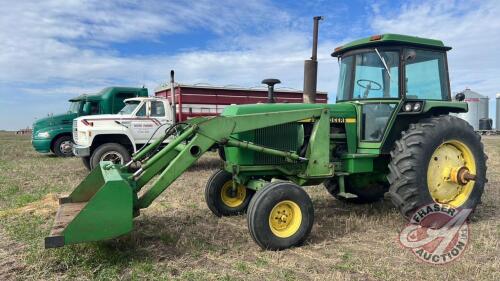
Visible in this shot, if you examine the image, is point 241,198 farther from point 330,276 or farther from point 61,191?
point 61,191

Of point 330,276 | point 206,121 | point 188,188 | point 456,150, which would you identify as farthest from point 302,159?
point 188,188

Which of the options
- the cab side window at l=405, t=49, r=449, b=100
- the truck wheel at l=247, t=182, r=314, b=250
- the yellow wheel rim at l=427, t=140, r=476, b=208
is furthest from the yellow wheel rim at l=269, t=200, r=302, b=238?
the cab side window at l=405, t=49, r=449, b=100

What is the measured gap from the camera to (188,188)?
25.9 feet

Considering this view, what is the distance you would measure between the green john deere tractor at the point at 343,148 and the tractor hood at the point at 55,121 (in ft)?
34.8

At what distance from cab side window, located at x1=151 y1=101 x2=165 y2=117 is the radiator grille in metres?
5.94

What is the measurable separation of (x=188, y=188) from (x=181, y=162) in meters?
3.68

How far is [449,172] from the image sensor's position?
17.1ft

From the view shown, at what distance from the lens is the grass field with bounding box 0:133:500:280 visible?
3.68m

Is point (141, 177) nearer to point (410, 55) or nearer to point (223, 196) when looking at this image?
point (223, 196)

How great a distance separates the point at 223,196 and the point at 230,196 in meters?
0.10

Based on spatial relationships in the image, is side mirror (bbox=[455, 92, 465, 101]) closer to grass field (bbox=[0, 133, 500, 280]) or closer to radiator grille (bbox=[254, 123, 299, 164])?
grass field (bbox=[0, 133, 500, 280])

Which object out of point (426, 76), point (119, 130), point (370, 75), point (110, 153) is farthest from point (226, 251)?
point (119, 130)

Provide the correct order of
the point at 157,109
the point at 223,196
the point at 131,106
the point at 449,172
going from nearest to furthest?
the point at 449,172, the point at 223,196, the point at 131,106, the point at 157,109

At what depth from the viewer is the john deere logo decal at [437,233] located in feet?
13.9
